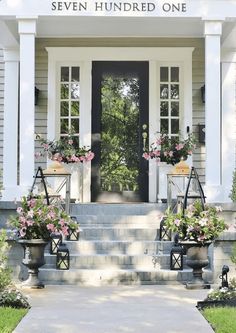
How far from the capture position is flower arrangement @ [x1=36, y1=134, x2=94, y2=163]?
9833 millimetres

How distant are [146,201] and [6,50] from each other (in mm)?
3499

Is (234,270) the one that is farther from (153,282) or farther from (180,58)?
(180,58)

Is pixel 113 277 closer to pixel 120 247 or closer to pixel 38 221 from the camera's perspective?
pixel 120 247

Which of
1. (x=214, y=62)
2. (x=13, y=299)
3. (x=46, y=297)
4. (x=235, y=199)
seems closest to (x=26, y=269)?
(x=46, y=297)

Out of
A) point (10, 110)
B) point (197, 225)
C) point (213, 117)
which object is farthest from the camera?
point (10, 110)

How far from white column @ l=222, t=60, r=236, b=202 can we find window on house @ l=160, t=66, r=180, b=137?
0.83m

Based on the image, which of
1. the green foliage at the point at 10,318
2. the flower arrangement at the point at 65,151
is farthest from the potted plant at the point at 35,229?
the flower arrangement at the point at 65,151

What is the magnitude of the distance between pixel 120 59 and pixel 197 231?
465 centimetres

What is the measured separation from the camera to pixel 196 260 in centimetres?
664

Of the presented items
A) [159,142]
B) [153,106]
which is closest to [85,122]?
[153,106]

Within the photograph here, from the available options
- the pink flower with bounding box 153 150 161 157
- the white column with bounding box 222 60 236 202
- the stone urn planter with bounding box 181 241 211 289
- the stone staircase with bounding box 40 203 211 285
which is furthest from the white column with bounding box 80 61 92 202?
the stone urn planter with bounding box 181 241 211 289

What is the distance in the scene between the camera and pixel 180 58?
409 inches

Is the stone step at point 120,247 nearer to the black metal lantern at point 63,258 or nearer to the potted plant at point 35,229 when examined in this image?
the black metal lantern at point 63,258

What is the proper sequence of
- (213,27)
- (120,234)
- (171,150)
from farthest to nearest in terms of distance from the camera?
(171,150) → (213,27) → (120,234)
